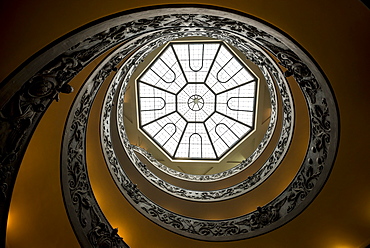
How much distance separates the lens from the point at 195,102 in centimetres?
1371

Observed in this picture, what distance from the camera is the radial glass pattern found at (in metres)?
12.7

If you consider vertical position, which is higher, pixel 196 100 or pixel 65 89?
pixel 196 100

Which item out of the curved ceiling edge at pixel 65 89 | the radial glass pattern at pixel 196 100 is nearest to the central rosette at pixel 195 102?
the radial glass pattern at pixel 196 100

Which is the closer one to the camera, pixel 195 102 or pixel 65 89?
pixel 65 89

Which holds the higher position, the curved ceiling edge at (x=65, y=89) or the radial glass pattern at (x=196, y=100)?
the radial glass pattern at (x=196, y=100)

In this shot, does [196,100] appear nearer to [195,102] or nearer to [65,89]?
[195,102]

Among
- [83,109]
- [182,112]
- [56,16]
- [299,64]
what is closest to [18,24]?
[56,16]

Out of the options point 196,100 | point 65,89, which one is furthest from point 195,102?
point 65,89

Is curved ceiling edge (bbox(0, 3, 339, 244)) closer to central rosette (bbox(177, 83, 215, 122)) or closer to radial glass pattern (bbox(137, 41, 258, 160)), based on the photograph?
radial glass pattern (bbox(137, 41, 258, 160))

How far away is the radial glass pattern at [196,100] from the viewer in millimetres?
12680

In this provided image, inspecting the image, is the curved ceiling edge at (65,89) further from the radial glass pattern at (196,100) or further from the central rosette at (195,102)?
the central rosette at (195,102)

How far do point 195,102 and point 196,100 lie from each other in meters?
0.13

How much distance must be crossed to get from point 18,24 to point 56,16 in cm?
47

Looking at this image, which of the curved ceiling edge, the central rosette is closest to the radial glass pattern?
the central rosette
